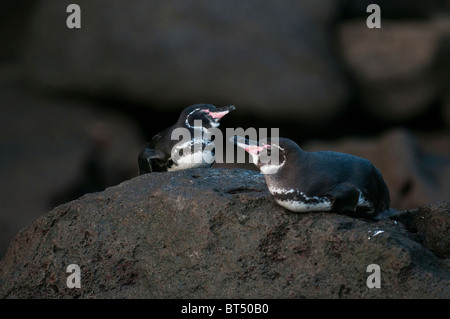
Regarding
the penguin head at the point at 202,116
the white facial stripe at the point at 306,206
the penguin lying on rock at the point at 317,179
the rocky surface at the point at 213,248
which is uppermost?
the penguin head at the point at 202,116

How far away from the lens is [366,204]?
246 cm

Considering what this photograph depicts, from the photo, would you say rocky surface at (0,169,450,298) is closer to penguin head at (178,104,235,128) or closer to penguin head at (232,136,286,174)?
penguin head at (232,136,286,174)

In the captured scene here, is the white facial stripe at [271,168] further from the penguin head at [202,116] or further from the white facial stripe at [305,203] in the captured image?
the penguin head at [202,116]

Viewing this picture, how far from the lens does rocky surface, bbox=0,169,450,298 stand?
227cm

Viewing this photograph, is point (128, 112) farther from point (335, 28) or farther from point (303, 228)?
point (303, 228)

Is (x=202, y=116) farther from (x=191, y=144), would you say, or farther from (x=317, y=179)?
(x=317, y=179)

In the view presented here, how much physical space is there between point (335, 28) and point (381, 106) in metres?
0.72

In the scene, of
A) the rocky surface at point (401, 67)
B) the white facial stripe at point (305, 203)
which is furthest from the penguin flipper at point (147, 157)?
the rocky surface at point (401, 67)

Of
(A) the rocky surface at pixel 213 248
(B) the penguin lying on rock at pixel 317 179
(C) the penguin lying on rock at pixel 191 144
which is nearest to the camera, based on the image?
(A) the rocky surface at pixel 213 248

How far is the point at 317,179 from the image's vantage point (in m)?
2.37

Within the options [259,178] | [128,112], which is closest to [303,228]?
[259,178]

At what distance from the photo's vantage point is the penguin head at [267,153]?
245cm

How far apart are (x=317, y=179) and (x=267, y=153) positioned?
218 mm

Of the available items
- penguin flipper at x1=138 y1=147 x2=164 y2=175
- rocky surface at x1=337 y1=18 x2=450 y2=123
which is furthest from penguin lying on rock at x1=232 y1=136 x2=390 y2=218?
rocky surface at x1=337 y1=18 x2=450 y2=123
